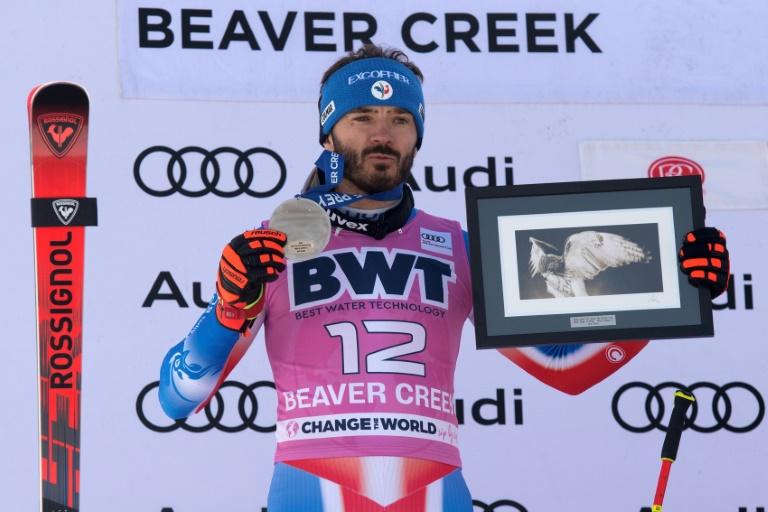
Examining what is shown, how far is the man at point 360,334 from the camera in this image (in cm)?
236

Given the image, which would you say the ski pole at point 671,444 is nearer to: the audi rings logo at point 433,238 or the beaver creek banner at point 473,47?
the audi rings logo at point 433,238

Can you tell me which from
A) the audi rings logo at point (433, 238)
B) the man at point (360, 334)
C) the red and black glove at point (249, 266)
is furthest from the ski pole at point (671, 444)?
the red and black glove at point (249, 266)

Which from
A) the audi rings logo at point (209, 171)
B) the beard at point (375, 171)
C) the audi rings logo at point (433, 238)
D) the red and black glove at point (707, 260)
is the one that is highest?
the audi rings logo at point (209, 171)

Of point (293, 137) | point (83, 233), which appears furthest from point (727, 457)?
point (83, 233)

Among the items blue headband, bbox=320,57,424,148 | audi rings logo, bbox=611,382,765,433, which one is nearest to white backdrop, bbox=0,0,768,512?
audi rings logo, bbox=611,382,765,433

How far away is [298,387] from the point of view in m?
2.45

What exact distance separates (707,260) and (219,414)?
1621 mm

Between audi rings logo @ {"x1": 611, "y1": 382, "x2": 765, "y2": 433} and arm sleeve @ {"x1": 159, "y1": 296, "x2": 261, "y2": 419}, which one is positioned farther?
audi rings logo @ {"x1": 611, "y1": 382, "x2": 765, "y2": 433}

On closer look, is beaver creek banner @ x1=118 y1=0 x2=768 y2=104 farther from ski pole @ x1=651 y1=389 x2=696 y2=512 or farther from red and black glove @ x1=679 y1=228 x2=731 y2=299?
ski pole @ x1=651 y1=389 x2=696 y2=512

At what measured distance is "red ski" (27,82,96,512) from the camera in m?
3.18

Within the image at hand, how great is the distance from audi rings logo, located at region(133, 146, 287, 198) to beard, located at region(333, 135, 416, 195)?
922 millimetres

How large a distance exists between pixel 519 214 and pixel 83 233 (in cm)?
142

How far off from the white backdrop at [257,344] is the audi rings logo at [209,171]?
0.02 metres

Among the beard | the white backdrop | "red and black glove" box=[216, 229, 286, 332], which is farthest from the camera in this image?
the white backdrop
